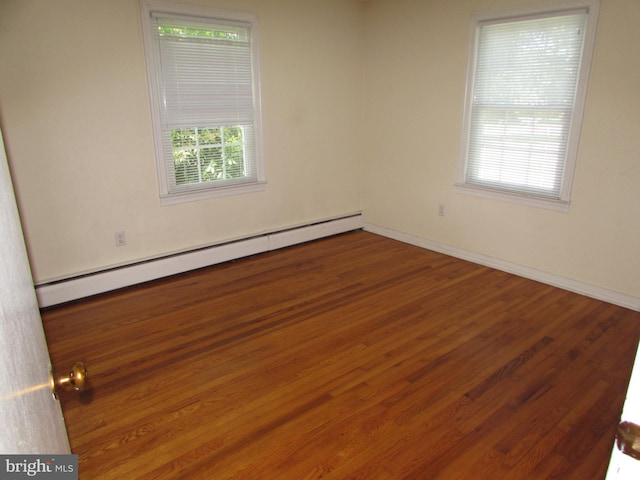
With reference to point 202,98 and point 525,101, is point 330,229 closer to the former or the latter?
point 202,98

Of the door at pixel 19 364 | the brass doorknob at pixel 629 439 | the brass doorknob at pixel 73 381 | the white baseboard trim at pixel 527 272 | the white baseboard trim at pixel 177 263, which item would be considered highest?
the door at pixel 19 364

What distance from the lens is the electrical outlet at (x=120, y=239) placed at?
3.71 meters

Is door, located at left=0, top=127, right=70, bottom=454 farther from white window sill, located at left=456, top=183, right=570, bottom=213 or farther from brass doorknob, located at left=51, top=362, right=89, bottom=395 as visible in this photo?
white window sill, located at left=456, top=183, right=570, bottom=213

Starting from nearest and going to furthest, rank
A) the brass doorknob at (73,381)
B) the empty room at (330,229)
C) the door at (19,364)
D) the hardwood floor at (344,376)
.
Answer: the door at (19,364), the brass doorknob at (73,381), the hardwood floor at (344,376), the empty room at (330,229)

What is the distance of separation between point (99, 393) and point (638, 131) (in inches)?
152

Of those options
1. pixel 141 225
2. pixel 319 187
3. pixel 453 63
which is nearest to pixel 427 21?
pixel 453 63

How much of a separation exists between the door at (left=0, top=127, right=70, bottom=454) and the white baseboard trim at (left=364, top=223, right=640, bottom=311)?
380cm

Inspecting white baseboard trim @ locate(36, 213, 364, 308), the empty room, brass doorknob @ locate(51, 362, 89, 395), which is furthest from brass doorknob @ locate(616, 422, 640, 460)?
white baseboard trim @ locate(36, 213, 364, 308)

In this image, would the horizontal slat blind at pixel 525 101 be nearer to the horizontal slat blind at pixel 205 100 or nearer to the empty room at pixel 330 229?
the empty room at pixel 330 229

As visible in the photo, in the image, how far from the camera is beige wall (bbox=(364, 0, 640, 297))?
326cm

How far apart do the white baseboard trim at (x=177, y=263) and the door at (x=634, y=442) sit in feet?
11.8

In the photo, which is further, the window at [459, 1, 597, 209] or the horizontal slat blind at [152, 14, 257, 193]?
the horizontal slat blind at [152, 14, 257, 193]

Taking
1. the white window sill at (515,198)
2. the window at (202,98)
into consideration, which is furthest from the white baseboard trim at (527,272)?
the window at (202,98)

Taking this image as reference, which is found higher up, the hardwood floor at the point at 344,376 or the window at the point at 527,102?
the window at the point at 527,102
